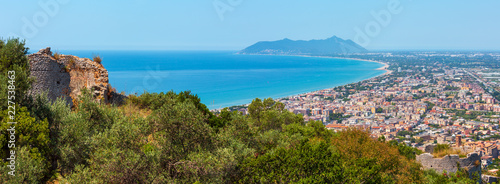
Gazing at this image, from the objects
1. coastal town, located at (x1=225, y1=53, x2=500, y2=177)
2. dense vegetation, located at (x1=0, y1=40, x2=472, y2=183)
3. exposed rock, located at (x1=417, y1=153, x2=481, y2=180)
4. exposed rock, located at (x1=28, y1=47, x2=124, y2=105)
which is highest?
exposed rock, located at (x1=28, y1=47, x2=124, y2=105)

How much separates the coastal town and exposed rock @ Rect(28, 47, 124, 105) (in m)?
16.1

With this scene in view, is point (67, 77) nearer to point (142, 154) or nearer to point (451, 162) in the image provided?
point (142, 154)

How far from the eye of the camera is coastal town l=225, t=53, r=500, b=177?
38.6 meters

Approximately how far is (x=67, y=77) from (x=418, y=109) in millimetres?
57143

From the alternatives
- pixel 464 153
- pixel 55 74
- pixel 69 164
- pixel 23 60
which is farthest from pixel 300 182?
pixel 464 153

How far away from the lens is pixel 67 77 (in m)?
12.8

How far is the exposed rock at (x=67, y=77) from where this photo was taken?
38.8 feet

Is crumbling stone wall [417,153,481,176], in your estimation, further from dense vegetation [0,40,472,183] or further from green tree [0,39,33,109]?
green tree [0,39,33,109]

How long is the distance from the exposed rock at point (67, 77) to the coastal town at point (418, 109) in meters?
16.1

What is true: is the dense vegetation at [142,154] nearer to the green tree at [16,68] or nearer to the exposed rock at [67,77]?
the green tree at [16,68]

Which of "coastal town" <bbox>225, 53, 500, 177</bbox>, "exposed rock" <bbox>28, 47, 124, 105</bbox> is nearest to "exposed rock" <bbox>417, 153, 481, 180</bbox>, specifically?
"coastal town" <bbox>225, 53, 500, 177</bbox>

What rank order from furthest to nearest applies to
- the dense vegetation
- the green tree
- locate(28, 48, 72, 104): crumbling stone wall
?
locate(28, 48, 72, 104): crumbling stone wall → the green tree → the dense vegetation

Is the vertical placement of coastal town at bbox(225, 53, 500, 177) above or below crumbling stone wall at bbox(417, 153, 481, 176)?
below

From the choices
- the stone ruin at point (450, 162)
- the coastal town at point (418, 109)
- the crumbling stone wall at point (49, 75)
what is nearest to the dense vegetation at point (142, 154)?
the crumbling stone wall at point (49, 75)
